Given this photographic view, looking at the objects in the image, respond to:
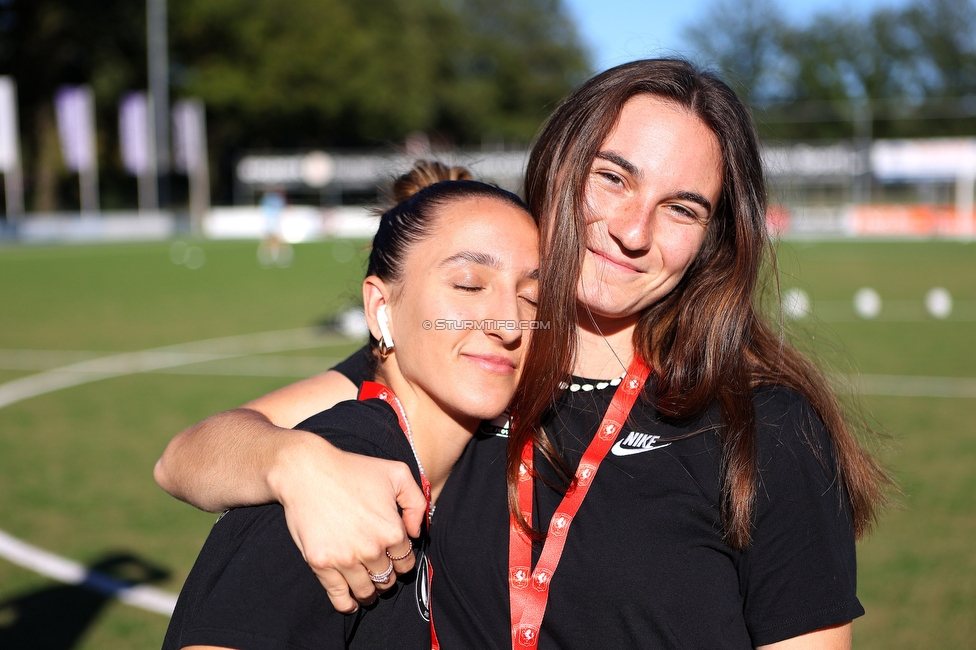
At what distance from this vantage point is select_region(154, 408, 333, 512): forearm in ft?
5.62

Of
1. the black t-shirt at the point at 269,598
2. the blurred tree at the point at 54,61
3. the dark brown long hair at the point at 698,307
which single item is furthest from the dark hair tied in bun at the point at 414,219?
the blurred tree at the point at 54,61

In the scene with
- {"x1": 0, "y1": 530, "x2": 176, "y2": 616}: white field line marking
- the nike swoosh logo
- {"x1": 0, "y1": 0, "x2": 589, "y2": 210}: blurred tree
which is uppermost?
{"x1": 0, "y1": 0, "x2": 589, "y2": 210}: blurred tree

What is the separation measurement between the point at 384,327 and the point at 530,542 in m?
0.61

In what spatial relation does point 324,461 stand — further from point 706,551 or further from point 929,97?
point 929,97

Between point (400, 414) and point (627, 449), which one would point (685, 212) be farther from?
point (400, 414)

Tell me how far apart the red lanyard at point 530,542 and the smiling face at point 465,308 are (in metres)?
0.24

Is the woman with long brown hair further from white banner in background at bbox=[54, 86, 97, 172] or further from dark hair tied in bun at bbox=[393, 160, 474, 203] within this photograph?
white banner in background at bbox=[54, 86, 97, 172]

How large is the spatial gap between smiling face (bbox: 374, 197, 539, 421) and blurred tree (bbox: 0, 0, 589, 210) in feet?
162

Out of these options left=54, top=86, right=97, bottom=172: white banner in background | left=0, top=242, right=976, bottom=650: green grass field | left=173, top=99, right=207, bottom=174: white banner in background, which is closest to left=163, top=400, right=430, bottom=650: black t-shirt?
left=0, top=242, right=976, bottom=650: green grass field

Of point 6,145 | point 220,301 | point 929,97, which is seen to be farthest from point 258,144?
point 929,97

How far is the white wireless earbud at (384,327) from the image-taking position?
2.07 m

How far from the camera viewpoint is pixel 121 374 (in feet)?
34.7

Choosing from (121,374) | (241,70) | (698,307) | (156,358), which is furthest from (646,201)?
(241,70)

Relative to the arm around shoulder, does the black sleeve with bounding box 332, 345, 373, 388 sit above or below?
above
